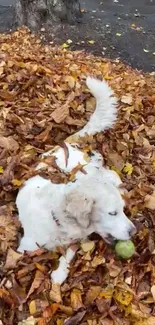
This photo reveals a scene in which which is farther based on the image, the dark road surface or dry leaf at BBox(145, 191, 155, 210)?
the dark road surface

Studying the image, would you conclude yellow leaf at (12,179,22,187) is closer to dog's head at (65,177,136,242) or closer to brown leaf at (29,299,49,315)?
dog's head at (65,177,136,242)

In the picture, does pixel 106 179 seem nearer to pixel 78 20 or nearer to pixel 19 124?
pixel 19 124

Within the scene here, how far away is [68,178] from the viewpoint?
11.3 feet

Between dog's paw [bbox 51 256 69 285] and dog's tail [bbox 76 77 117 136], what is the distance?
1.06 metres

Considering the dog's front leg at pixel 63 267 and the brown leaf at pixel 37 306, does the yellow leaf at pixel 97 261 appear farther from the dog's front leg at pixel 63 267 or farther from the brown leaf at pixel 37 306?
the brown leaf at pixel 37 306

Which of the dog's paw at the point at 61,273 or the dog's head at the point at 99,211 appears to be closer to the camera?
the dog's head at the point at 99,211

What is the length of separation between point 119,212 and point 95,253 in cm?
31

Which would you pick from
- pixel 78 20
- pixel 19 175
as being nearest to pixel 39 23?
pixel 78 20

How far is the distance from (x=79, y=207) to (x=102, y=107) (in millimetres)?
1069

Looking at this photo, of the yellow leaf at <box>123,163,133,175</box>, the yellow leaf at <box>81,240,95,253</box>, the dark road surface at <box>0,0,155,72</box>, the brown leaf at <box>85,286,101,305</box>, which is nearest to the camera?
the brown leaf at <box>85,286,101,305</box>

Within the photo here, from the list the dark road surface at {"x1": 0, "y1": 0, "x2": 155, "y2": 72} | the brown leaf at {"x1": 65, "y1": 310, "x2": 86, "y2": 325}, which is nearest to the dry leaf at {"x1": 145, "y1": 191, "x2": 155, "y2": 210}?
the brown leaf at {"x1": 65, "y1": 310, "x2": 86, "y2": 325}

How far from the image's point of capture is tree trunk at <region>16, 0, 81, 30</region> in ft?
22.2

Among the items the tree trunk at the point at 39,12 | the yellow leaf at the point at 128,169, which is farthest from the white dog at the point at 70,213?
the tree trunk at the point at 39,12

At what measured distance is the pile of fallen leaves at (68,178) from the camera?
3.10 meters
